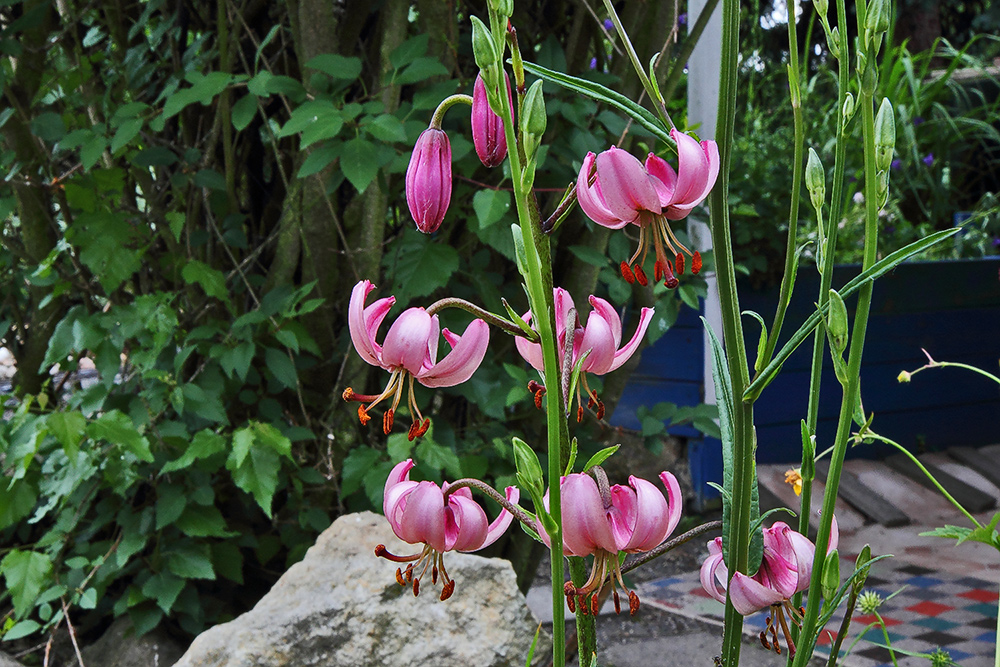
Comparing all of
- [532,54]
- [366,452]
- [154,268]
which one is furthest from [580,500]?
[154,268]

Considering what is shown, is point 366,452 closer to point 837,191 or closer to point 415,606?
point 415,606

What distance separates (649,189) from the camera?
490 millimetres

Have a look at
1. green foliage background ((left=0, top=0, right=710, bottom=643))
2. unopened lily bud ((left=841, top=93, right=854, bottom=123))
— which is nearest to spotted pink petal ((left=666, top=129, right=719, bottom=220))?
→ unopened lily bud ((left=841, top=93, right=854, bottom=123))

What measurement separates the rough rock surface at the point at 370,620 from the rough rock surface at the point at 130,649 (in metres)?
0.48

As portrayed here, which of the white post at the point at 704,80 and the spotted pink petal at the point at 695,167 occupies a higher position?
the white post at the point at 704,80

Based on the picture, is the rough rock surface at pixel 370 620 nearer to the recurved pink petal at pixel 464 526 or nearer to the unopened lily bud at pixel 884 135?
the recurved pink petal at pixel 464 526

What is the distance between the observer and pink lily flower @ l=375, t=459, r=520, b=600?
515 millimetres

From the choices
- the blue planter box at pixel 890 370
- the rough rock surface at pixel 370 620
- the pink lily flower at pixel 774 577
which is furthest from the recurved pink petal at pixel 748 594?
the blue planter box at pixel 890 370

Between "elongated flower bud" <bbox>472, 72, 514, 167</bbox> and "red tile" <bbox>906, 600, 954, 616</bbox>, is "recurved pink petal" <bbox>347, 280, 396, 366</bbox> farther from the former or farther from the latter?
"red tile" <bbox>906, 600, 954, 616</bbox>

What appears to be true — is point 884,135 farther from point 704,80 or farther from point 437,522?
point 704,80

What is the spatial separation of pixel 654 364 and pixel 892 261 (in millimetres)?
2744

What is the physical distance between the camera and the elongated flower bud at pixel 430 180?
1.85 ft

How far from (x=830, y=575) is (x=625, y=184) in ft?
0.79

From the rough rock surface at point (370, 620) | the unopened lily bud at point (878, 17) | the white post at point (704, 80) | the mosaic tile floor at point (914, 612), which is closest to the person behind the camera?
the unopened lily bud at point (878, 17)
